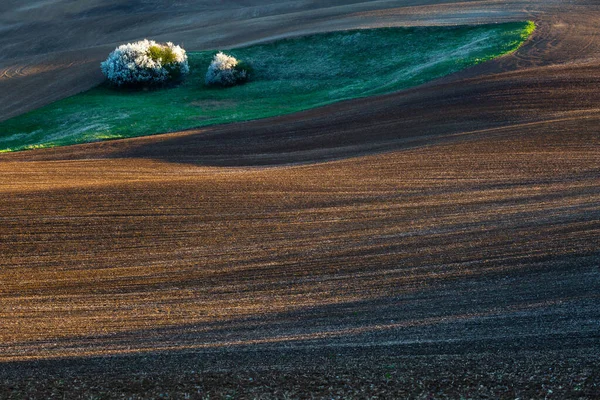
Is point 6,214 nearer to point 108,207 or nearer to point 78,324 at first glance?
point 108,207

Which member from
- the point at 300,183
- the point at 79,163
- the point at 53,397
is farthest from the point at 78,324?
the point at 79,163

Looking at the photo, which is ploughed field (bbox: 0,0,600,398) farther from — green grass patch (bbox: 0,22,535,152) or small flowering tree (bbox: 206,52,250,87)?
small flowering tree (bbox: 206,52,250,87)

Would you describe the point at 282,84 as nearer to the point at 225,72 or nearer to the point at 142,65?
the point at 225,72

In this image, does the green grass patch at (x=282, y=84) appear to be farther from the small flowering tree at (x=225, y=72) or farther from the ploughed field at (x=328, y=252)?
the ploughed field at (x=328, y=252)

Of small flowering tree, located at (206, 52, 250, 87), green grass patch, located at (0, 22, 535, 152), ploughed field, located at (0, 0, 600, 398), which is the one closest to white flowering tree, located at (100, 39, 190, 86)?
green grass patch, located at (0, 22, 535, 152)

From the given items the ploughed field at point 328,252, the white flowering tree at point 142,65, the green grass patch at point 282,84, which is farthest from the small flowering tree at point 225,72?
the ploughed field at point 328,252
